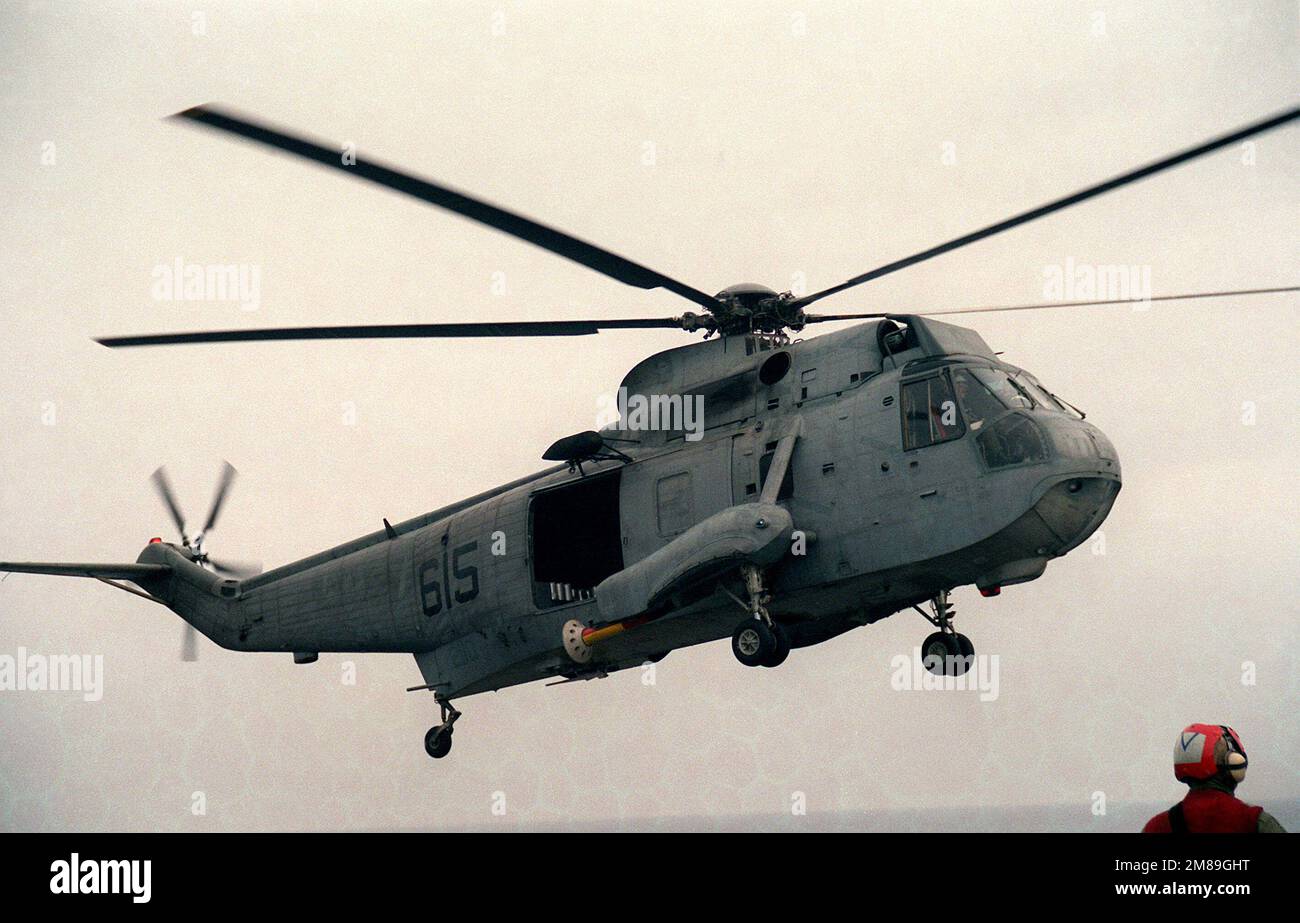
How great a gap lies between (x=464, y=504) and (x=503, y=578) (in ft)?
4.61

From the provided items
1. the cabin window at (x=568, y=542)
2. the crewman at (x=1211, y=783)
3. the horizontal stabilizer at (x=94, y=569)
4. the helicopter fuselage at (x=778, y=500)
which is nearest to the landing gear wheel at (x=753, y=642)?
the helicopter fuselage at (x=778, y=500)

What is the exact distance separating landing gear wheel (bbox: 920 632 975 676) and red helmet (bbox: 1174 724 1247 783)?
6458mm

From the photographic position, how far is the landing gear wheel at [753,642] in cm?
1263

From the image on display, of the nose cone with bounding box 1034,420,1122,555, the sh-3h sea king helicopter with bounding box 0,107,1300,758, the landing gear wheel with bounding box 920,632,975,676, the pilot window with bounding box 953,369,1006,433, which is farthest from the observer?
the landing gear wheel with bounding box 920,632,975,676

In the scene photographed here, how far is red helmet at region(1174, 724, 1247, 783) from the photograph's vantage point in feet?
21.0

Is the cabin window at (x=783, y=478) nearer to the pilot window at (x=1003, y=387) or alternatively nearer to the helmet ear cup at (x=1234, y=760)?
the pilot window at (x=1003, y=387)

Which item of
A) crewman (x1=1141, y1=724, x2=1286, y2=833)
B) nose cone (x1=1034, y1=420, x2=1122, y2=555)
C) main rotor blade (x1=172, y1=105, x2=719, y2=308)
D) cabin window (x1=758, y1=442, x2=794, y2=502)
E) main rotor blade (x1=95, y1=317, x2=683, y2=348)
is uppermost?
main rotor blade (x1=172, y1=105, x2=719, y2=308)

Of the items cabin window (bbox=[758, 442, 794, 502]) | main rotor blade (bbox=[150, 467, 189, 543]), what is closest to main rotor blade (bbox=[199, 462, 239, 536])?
main rotor blade (bbox=[150, 467, 189, 543])

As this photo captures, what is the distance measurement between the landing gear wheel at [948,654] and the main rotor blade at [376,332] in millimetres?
4257

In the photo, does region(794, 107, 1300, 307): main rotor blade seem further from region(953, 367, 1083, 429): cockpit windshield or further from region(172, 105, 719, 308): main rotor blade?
region(172, 105, 719, 308): main rotor blade

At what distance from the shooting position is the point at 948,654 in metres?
12.9

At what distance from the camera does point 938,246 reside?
12.2m
